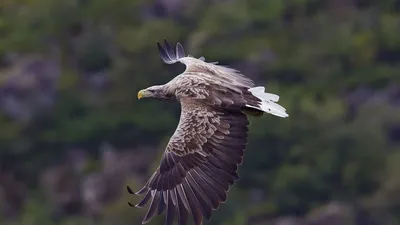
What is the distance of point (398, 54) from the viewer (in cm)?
4194

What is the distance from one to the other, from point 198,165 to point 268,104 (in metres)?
0.83

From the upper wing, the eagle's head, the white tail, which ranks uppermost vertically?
the white tail

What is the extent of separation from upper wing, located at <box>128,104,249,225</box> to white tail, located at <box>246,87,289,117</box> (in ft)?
0.65

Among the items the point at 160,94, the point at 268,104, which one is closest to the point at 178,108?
the point at 160,94

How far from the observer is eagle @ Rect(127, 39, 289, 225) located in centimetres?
1255

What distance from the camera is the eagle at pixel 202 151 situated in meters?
12.6

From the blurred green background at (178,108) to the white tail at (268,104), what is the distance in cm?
1584

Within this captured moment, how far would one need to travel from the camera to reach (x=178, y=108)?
3656 cm

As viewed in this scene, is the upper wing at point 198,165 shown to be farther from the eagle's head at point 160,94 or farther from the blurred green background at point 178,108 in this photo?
the blurred green background at point 178,108

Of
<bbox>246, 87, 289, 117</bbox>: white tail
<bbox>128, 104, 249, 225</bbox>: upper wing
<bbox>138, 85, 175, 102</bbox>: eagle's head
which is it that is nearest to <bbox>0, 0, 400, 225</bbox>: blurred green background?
<bbox>138, 85, 175, 102</bbox>: eagle's head

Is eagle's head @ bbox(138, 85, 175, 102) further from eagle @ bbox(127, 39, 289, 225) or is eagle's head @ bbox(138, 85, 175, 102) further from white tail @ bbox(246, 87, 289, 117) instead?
white tail @ bbox(246, 87, 289, 117)

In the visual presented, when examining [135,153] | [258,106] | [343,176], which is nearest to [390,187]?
[343,176]

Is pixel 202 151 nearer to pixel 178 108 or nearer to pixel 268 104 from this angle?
pixel 268 104

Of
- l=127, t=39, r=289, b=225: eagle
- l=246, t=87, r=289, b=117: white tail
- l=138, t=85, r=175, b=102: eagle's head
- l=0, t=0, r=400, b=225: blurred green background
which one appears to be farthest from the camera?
l=0, t=0, r=400, b=225: blurred green background
